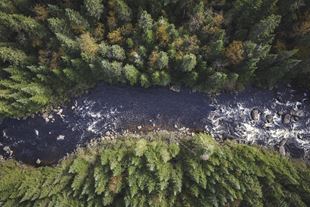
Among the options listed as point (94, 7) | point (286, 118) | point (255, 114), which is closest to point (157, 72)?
point (94, 7)

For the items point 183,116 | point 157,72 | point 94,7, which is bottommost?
point 183,116

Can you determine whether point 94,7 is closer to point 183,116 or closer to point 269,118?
point 183,116

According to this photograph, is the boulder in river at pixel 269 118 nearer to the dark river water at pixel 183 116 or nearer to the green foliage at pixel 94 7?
the dark river water at pixel 183 116

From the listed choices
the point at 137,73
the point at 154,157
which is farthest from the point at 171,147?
the point at 137,73

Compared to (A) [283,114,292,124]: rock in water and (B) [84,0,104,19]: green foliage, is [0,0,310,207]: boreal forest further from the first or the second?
(A) [283,114,292,124]: rock in water

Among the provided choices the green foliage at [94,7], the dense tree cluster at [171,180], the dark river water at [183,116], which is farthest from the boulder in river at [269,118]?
the green foliage at [94,7]

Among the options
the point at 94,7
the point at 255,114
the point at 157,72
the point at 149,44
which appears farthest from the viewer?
the point at 255,114

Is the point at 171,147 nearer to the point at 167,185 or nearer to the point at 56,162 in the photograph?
the point at 167,185

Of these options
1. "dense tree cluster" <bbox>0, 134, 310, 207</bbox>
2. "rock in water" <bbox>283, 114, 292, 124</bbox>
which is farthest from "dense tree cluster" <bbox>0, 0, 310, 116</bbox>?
"dense tree cluster" <bbox>0, 134, 310, 207</bbox>
